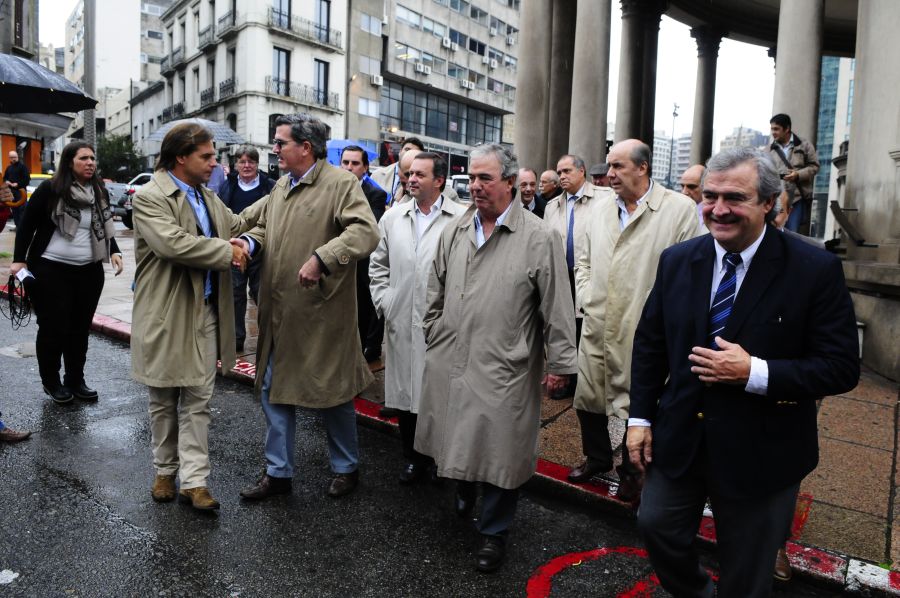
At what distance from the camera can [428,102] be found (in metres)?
54.9

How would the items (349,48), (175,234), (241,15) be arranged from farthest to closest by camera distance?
(349,48)
(241,15)
(175,234)

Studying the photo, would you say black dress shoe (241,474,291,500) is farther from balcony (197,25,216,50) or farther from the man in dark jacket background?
balcony (197,25,216,50)

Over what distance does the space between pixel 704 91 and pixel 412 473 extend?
19.2m

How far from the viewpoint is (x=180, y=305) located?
3992 mm

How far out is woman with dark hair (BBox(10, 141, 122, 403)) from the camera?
18.9ft

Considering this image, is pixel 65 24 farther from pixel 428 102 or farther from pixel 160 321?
pixel 160 321

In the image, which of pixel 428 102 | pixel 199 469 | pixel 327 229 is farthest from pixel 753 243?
pixel 428 102

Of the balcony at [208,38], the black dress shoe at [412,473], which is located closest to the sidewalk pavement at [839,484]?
the black dress shoe at [412,473]

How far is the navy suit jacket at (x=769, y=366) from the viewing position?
7.56 ft

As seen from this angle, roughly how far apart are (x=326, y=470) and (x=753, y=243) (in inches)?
129

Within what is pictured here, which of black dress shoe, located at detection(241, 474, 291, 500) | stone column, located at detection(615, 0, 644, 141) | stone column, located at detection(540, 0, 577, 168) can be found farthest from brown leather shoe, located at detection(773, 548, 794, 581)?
stone column, located at detection(615, 0, 644, 141)

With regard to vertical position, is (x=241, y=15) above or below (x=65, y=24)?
below

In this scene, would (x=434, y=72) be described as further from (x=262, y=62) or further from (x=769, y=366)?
(x=769, y=366)

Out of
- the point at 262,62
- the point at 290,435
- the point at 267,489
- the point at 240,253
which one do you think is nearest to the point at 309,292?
the point at 240,253
